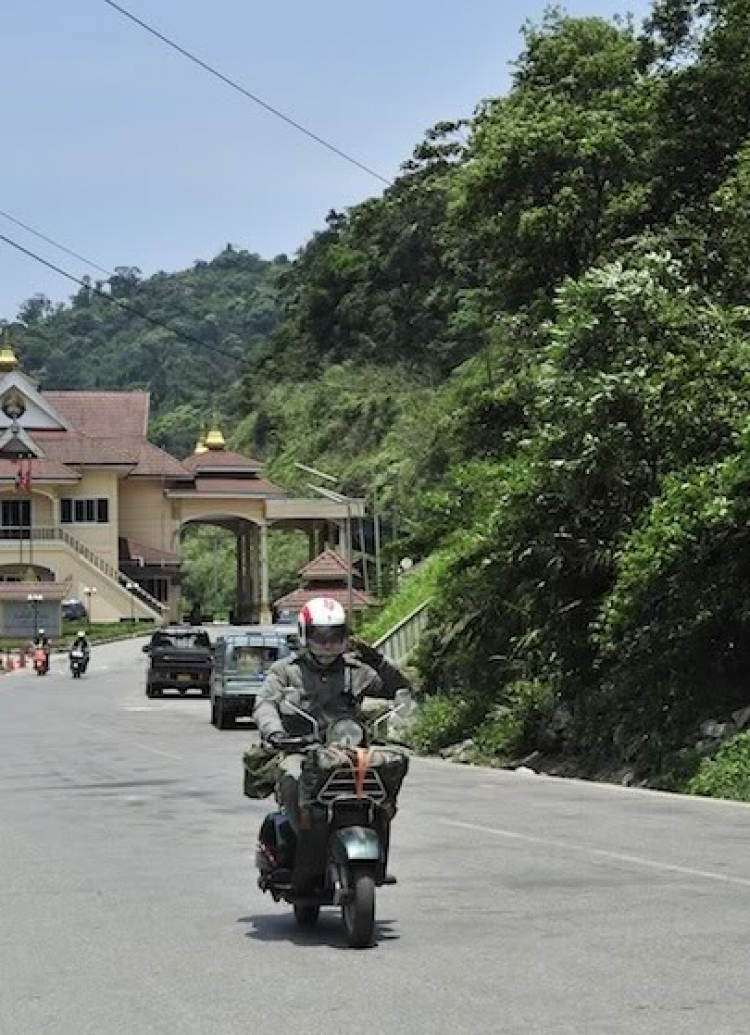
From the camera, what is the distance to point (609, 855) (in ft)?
44.0

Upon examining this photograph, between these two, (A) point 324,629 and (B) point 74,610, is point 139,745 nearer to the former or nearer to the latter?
(A) point 324,629

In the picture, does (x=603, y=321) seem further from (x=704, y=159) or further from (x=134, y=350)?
(x=134, y=350)

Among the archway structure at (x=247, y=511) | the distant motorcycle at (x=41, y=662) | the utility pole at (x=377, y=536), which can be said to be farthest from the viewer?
the archway structure at (x=247, y=511)

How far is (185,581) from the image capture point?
4806 inches

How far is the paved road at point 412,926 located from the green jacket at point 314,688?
119cm

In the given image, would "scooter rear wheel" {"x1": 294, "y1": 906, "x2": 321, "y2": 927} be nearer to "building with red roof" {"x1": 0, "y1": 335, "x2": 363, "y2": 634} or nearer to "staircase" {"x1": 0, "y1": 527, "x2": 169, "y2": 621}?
"building with red roof" {"x1": 0, "y1": 335, "x2": 363, "y2": 634}

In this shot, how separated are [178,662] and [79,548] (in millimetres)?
46487

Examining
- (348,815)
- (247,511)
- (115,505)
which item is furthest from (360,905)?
(115,505)

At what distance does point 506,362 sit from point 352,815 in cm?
3053

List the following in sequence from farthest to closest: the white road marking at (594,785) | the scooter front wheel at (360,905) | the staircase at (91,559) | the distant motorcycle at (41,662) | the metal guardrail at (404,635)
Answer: the staircase at (91,559) < the distant motorcycle at (41,662) < the metal guardrail at (404,635) < the white road marking at (594,785) < the scooter front wheel at (360,905)

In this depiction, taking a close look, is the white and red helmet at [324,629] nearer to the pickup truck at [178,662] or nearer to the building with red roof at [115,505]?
the pickup truck at [178,662]

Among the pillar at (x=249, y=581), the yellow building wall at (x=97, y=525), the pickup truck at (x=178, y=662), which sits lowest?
the pickup truck at (x=178, y=662)

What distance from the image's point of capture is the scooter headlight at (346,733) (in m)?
9.31

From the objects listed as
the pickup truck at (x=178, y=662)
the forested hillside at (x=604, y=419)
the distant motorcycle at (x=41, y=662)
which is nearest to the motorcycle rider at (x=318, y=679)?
the forested hillside at (x=604, y=419)
